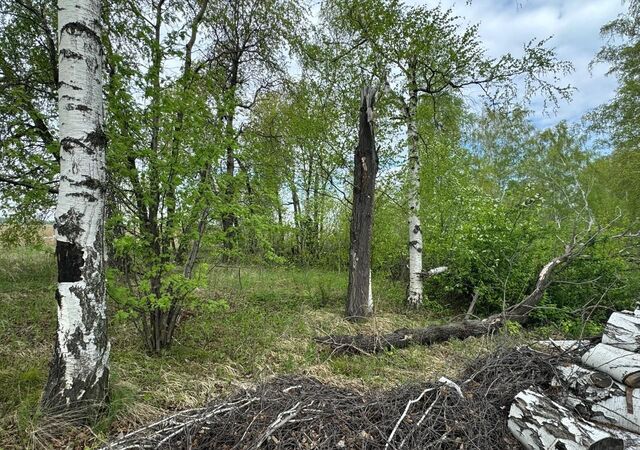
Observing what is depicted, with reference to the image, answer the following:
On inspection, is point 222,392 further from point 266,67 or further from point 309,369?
point 266,67

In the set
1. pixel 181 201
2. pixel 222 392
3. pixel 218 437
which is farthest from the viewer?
pixel 181 201

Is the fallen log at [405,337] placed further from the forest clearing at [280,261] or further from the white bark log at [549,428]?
the white bark log at [549,428]

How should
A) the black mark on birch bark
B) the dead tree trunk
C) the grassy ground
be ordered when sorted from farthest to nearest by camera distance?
the dead tree trunk < the grassy ground < the black mark on birch bark

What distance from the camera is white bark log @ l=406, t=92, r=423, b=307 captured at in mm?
5852

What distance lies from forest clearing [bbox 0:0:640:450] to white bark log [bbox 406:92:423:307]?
0.14 feet

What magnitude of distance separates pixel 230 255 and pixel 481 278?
458 cm

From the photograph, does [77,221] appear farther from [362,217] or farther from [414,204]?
[414,204]

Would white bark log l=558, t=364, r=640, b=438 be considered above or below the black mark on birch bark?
below

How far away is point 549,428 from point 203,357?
2.86 m

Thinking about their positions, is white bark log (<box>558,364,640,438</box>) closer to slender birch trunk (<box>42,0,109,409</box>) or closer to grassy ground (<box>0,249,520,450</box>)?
grassy ground (<box>0,249,520,450</box>)

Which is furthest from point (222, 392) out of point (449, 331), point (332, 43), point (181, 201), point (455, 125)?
point (455, 125)

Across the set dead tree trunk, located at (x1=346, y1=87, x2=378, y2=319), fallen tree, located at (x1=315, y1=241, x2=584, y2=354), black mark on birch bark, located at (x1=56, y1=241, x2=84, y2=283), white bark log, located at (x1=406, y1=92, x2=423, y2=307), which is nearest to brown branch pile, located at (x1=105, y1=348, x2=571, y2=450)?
black mark on birch bark, located at (x1=56, y1=241, x2=84, y2=283)

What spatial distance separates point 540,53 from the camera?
16.9 ft

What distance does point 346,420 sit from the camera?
181 centimetres
